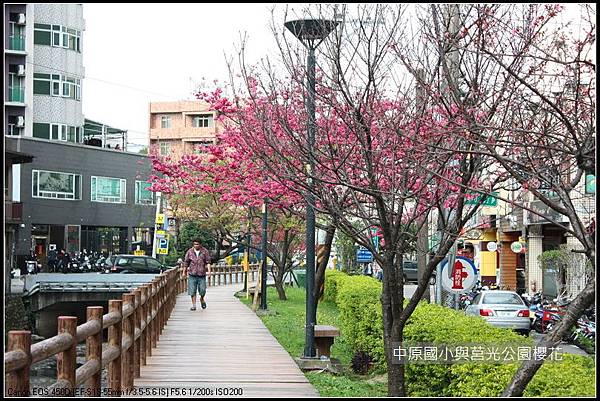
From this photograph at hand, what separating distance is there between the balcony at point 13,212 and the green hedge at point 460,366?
108 feet

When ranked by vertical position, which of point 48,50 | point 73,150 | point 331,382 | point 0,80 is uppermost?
point 48,50

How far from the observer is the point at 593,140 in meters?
7.12

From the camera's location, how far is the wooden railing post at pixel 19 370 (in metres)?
5.85

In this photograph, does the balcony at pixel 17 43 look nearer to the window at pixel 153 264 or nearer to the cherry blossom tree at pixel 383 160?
the window at pixel 153 264

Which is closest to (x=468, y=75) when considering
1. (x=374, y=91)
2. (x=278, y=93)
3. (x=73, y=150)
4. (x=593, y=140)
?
(x=374, y=91)

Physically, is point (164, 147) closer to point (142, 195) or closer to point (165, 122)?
point (165, 122)

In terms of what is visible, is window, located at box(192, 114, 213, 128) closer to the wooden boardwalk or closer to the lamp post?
the lamp post

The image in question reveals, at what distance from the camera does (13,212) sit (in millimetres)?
47156

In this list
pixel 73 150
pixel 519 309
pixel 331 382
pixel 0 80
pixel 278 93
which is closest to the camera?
pixel 0 80

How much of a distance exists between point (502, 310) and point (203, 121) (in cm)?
5735

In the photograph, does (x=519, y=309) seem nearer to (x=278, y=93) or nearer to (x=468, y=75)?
(x=278, y=93)

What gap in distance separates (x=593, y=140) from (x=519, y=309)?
18.7 m

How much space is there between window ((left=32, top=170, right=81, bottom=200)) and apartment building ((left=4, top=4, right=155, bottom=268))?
6cm

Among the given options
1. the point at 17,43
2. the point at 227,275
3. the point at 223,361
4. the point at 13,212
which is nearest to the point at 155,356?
the point at 223,361
